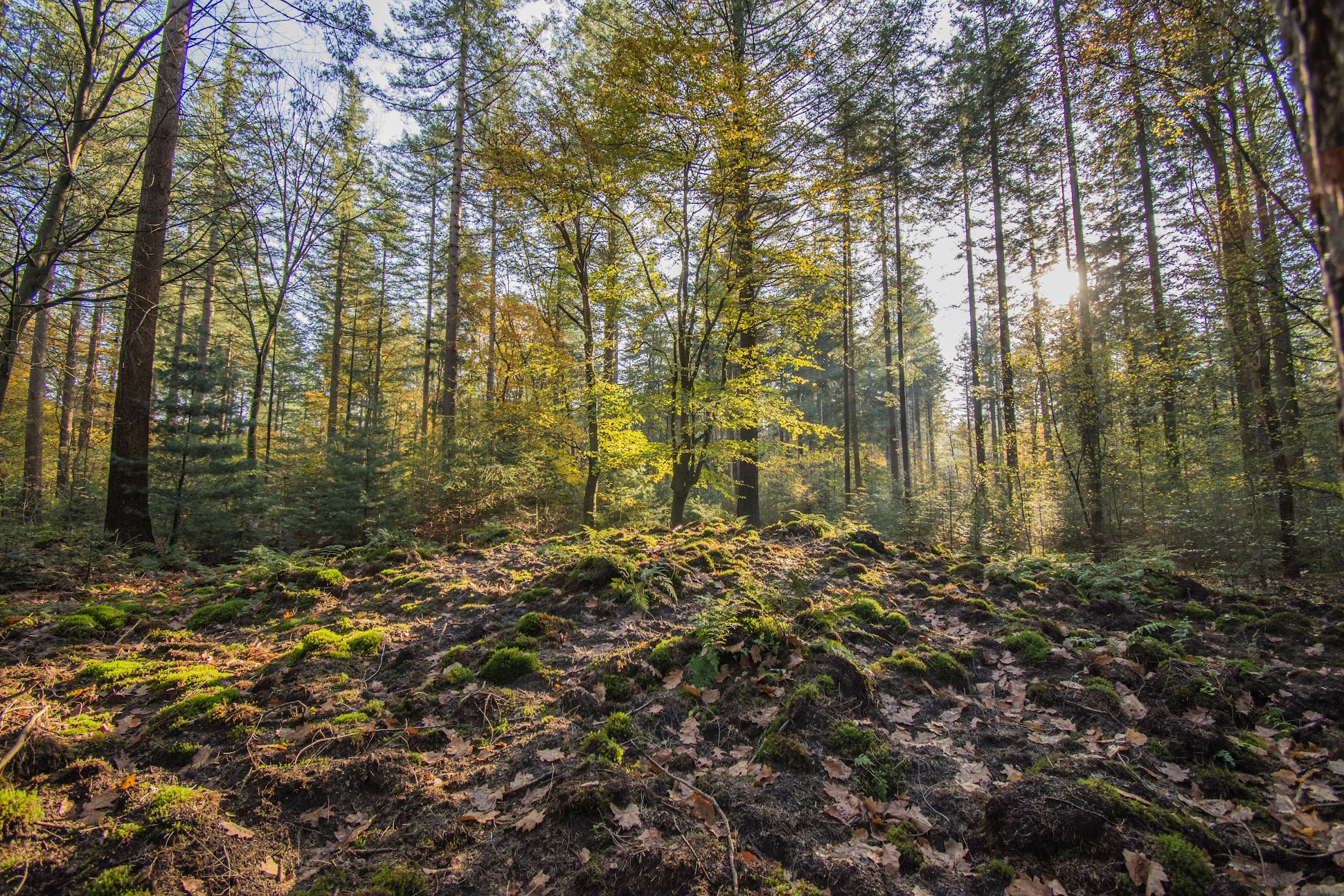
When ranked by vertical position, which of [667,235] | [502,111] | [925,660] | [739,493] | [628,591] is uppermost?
[502,111]

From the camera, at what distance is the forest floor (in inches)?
76.5

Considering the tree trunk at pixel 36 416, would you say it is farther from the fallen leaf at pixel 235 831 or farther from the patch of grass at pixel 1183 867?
the patch of grass at pixel 1183 867

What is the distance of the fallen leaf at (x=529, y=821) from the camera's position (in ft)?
7.25

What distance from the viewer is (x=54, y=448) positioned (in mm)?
16828

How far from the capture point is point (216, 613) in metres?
4.60

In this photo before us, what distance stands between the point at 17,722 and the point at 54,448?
77.0 feet

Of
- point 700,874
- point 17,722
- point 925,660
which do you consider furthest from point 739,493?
point 17,722

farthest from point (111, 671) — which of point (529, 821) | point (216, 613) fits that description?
point (529, 821)

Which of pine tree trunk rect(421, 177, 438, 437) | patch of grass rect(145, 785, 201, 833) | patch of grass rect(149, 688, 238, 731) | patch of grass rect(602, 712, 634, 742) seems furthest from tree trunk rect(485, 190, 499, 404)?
patch of grass rect(145, 785, 201, 833)

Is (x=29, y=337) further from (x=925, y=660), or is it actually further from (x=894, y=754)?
(x=925, y=660)

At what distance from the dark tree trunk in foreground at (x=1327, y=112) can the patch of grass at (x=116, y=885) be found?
3752 mm

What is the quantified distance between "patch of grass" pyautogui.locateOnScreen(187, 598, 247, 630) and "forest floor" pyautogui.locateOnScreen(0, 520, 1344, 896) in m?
0.02

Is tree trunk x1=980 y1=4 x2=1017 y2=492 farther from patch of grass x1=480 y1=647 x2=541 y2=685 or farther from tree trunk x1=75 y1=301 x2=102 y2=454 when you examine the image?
tree trunk x1=75 y1=301 x2=102 y2=454

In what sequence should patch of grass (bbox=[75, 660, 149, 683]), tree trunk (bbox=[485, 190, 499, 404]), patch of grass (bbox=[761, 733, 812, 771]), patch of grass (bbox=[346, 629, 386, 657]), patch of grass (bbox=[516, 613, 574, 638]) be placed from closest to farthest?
patch of grass (bbox=[761, 733, 812, 771]) < patch of grass (bbox=[75, 660, 149, 683]) < patch of grass (bbox=[346, 629, 386, 657]) < patch of grass (bbox=[516, 613, 574, 638]) < tree trunk (bbox=[485, 190, 499, 404])
